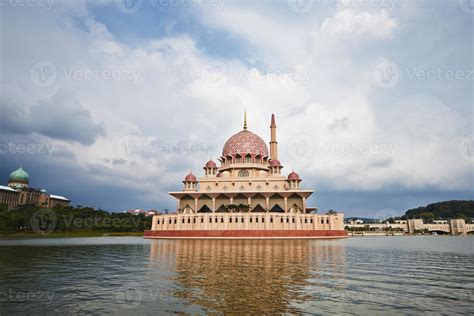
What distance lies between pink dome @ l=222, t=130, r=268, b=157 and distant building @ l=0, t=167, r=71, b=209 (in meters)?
61.0

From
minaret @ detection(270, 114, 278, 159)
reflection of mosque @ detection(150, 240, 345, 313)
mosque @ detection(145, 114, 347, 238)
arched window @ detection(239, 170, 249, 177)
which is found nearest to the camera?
reflection of mosque @ detection(150, 240, 345, 313)

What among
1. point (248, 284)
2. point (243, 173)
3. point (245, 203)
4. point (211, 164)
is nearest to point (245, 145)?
point (243, 173)

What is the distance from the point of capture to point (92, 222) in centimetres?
7119

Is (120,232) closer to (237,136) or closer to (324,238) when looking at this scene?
(237,136)

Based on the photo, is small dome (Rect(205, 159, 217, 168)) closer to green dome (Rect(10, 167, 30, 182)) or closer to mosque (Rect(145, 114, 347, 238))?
mosque (Rect(145, 114, 347, 238))

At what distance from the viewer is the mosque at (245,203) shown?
158ft

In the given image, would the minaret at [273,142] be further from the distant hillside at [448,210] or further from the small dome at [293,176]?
the distant hillside at [448,210]

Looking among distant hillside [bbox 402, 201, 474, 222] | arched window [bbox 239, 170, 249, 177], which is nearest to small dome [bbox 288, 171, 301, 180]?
Result: arched window [bbox 239, 170, 249, 177]

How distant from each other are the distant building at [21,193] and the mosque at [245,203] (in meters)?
57.4

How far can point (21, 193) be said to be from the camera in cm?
9431

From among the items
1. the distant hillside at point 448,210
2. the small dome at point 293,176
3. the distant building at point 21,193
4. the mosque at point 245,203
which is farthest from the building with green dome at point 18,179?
the distant hillside at point 448,210

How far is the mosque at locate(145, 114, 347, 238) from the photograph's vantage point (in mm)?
48250

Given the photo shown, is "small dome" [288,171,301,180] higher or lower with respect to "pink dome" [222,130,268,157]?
lower

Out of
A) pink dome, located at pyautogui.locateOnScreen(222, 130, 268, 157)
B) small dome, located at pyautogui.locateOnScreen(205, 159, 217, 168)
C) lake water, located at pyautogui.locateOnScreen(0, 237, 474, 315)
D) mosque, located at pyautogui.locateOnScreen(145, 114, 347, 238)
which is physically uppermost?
pink dome, located at pyautogui.locateOnScreen(222, 130, 268, 157)
